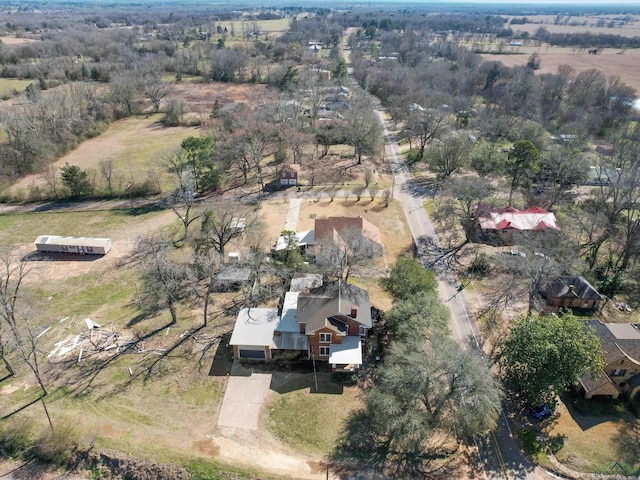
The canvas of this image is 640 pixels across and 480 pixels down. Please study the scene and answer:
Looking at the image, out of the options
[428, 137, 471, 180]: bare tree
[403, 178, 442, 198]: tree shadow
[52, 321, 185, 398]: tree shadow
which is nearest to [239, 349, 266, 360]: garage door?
[52, 321, 185, 398]: tree shadow

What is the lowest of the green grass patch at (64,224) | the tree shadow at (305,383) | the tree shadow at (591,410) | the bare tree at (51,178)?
the green grass patch at (64,224)

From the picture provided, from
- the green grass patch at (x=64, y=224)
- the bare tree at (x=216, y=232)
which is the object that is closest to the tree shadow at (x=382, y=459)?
the bare tree at (x=216, y=232)

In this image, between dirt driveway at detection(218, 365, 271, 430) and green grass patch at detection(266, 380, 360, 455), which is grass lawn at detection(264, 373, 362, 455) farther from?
dirt driveway at detection(218, 365, 271, 430)

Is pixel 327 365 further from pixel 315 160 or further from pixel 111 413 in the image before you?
pixel 315 160

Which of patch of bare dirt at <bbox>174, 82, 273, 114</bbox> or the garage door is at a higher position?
patch of bare dirt at <bbox>174, 82, 273, 114</bbox>

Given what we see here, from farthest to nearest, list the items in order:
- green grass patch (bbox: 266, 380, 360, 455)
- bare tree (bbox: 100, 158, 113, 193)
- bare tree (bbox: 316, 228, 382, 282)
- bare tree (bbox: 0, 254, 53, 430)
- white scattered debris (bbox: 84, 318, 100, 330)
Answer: bare tree (bbox: 100, 158, 113, 193), bare tree (bbox: 316, 228, 382, 282), white scattered debris (bbox: 84, 318, 100, 330), bare tree (bbox: 0, 254, 53, 430), green grass patch (bbox: 266, 380, 360, 455)

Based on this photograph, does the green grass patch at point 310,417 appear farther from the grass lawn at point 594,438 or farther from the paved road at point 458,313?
the grass lawn at point 594,438

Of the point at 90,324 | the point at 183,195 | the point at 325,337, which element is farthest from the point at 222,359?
the point at 183,195
